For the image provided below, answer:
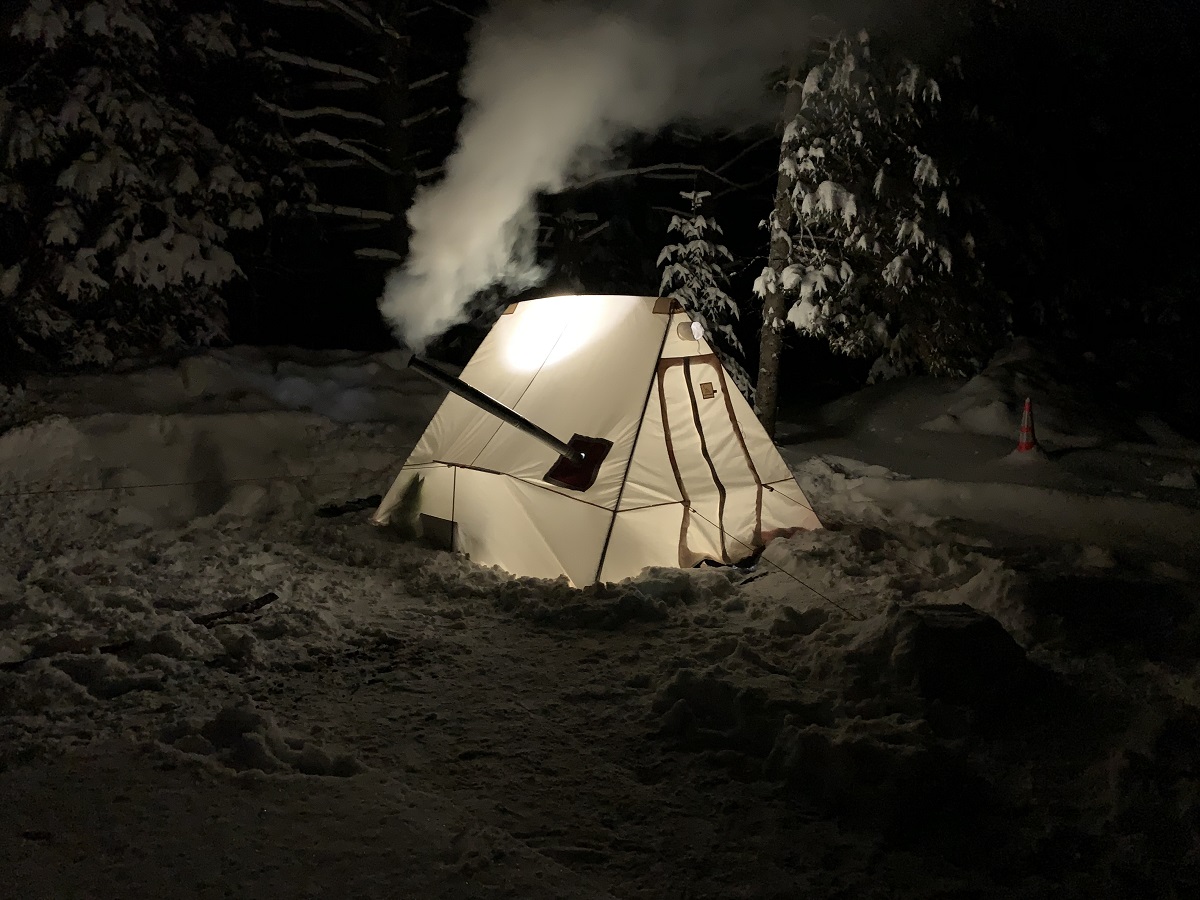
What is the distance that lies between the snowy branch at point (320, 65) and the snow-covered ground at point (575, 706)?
785 centimetres

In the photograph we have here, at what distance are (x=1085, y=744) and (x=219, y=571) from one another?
17.8 feet

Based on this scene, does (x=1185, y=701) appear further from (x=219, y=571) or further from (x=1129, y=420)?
(x=1129, y=420)

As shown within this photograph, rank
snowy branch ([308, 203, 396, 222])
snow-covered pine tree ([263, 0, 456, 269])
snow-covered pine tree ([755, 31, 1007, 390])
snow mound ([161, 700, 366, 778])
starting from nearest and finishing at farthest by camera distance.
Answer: snow mound ([161, 700, 366, 778]) → snow-covered pine tree ([755, 31, 1007, 390]) → snowy branch ([308, 203, 396, 222]) → snow-covered pine tree ([263, 0, 456, 269])

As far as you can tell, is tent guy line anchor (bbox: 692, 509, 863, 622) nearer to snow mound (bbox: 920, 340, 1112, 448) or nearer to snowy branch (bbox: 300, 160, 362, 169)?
snow mound (bbox: 920, 340, 1112, 448)

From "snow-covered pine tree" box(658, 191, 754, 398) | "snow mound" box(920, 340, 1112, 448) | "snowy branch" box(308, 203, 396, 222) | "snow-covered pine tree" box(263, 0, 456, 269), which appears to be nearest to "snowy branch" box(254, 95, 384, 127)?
"snow-covered pine tree" box(263, 0, 456, 269)

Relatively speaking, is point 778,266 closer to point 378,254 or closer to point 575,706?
point 575,706

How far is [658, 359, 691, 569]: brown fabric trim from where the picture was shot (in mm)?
6227

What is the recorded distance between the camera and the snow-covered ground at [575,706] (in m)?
2.90

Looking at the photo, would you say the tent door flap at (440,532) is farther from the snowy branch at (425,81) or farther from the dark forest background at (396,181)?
the snowy branch at (425,81)

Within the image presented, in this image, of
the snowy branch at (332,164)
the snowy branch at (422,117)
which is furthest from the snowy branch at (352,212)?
the snowy branch at (422,117)

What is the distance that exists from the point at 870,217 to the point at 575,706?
272 inches

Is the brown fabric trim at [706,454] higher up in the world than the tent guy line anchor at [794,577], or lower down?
higher up

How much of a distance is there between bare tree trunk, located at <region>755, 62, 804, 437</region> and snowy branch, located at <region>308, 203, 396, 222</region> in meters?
7.49

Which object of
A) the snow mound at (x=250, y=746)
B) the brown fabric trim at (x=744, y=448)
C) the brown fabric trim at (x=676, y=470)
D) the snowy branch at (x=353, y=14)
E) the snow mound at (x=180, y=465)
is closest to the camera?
the snow mound at (x=250, y=746)
